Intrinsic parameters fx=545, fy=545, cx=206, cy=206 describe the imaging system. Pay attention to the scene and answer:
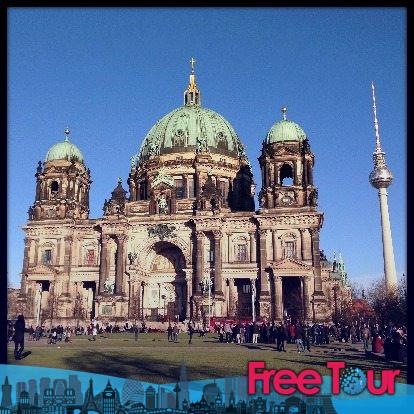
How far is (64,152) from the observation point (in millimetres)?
66312

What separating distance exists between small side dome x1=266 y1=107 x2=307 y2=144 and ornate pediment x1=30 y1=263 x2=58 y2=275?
1079 inches

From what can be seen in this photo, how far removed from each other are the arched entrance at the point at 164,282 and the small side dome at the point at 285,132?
16.2 metres

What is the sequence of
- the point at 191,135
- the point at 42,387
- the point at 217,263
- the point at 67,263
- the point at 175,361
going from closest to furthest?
the point at 42,387, the point at 175,361, the point at 217,263, the point at 67,263, the point at 191,135

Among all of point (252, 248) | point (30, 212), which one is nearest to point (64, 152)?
point (30, 212)

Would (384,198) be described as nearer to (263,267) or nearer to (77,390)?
(263,267)

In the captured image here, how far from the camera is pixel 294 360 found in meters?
21.6

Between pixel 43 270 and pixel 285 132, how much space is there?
30.5 meters

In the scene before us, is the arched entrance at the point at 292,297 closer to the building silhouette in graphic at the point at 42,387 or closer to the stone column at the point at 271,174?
the stone column at the point at 271,174

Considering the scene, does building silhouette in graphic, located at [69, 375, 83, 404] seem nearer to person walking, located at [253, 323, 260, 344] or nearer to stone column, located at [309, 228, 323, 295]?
person walking, located at [253, 323, 260, 344]

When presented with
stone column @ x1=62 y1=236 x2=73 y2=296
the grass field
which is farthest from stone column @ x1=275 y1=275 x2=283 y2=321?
the grass field

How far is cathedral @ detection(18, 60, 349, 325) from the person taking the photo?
5444 centimetres

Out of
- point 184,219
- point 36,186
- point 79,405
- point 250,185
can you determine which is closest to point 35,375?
point 79,405
